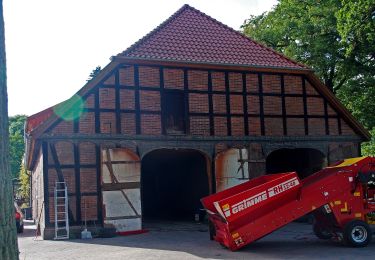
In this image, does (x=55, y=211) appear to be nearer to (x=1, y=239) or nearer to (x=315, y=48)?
(x=1, y=239)

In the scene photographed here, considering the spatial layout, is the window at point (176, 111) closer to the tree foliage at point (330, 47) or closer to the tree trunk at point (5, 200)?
the tree foliage at point (330, 47)

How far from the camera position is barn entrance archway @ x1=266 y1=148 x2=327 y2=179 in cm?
1989

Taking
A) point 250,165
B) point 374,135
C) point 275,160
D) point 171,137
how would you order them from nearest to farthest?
point 171,137 < point 250,165 < point 275,160 < point 374,135

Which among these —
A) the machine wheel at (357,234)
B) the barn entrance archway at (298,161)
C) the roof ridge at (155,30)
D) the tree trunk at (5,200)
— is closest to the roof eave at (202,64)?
the roof ridge at (155,30)

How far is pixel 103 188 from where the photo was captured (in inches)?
627

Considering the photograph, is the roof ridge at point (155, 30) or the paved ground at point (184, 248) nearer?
the paved ground at point (184, 248)

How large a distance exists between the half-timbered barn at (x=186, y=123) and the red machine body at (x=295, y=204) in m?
5.14

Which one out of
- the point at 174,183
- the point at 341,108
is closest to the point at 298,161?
the point at 341,108

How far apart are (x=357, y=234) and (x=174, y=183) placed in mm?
13711

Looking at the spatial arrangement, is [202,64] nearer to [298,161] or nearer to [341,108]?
[341,108]

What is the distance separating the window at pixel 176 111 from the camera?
17625mm

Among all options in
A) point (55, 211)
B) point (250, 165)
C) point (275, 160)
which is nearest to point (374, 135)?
point (275, 160)

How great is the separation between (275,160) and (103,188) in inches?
349

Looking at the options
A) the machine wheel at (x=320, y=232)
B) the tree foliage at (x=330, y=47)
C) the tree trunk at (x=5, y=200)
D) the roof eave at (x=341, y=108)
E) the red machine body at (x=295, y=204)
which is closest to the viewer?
the tree trunk at (x=5, y=200)
